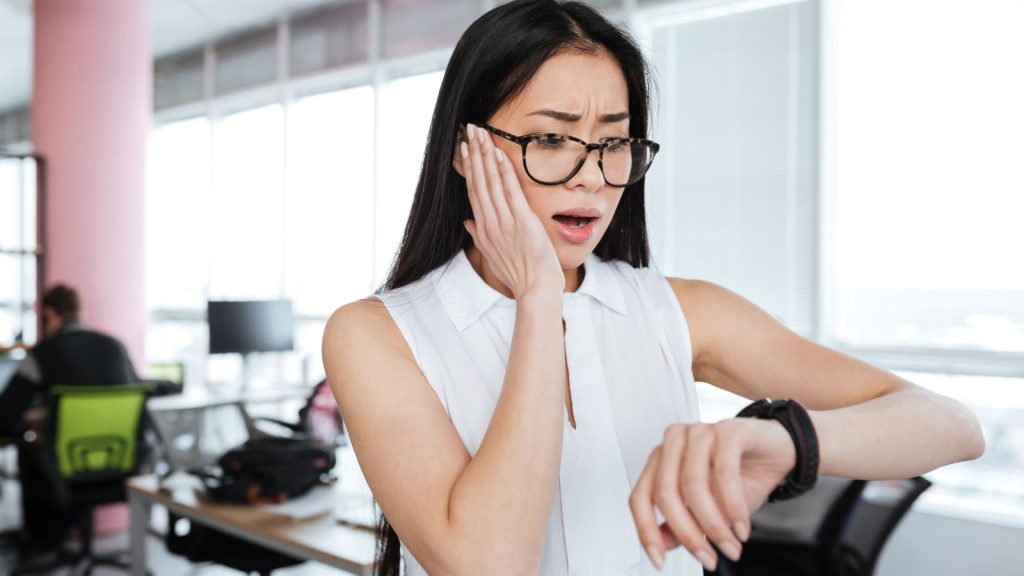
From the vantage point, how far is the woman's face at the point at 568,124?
40.4 inches

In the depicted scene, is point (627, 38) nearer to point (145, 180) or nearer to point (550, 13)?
point (550, 13)

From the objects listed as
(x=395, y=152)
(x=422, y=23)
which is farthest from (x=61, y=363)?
(x=422, y=23)

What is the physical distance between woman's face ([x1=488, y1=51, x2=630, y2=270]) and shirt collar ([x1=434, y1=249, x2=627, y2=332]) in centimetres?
12

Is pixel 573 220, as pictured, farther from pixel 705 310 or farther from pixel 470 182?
pixel 705 310

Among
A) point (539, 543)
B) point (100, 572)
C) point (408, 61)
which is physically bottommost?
point (100, 572)

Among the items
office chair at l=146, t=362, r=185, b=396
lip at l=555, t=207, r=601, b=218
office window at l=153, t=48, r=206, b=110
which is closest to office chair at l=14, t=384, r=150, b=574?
office chair at l=146, t=362, r=185, b=396

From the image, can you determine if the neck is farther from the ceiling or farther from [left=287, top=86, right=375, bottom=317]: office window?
the ceiling

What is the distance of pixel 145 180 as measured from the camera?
17.1 ft

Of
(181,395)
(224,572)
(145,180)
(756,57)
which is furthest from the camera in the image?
(145,180)

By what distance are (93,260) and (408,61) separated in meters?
2.61

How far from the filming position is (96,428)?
3.70 meters

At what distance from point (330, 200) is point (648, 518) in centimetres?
596

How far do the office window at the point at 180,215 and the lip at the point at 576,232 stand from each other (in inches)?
277

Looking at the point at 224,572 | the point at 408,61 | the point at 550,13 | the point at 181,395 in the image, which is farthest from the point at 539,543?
the point at 408,61
